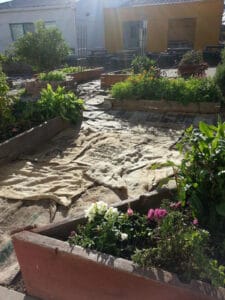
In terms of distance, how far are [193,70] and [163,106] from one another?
123 inches

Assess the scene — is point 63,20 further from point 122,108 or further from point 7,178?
point 7,178

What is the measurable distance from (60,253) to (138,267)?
525mm

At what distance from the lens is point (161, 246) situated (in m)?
1.75

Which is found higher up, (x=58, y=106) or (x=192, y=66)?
(x=192, y=66)

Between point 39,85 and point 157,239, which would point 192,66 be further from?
point 157,239

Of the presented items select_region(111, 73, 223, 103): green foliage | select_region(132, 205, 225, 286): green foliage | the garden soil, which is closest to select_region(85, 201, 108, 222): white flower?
the garden soil

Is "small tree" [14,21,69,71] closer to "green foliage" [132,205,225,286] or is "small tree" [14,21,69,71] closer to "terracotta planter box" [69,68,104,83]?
"terracotta planter box" [69,68,104,83]

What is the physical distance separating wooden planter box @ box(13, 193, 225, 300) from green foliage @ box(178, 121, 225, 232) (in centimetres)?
56

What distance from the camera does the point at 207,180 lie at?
1950 millimetres

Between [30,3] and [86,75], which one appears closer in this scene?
[86,75]

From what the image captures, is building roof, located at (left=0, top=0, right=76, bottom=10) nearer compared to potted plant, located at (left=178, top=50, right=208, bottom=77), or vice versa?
potted plant, located at (left=178, top=50, right=208, bottom=77)

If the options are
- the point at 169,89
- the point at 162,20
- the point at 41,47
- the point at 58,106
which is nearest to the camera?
the point at 58,106

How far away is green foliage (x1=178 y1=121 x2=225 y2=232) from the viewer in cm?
191

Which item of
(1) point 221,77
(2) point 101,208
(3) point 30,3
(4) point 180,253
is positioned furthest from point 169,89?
(3) point 30,3
